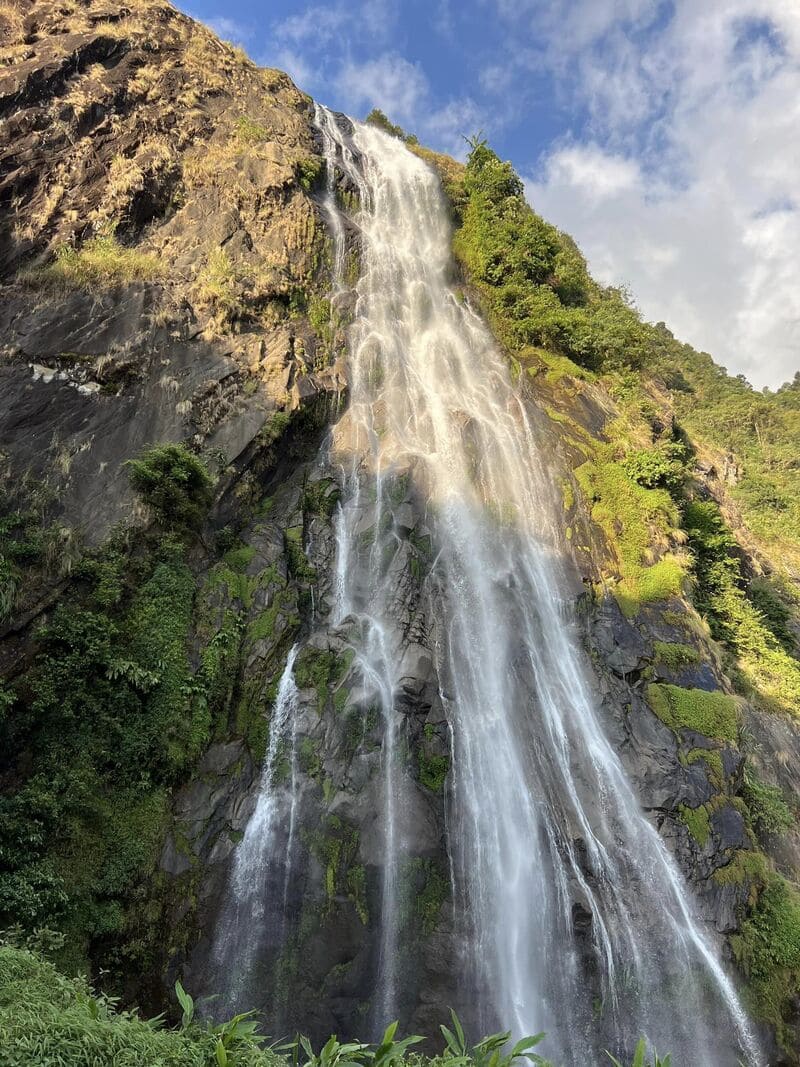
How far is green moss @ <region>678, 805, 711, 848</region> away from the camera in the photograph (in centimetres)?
1096

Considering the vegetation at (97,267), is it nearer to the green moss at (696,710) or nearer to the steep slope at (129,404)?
the steep slope at (129,404)

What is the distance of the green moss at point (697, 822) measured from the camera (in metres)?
11.0

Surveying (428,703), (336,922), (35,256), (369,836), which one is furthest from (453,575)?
(35,256)

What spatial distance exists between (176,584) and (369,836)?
6.32 metres

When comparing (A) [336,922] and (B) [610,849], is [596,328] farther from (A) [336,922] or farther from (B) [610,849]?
(A) [336,922]

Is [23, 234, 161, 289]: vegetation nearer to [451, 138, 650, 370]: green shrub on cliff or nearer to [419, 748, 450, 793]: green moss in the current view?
[451, 138, 650, 370]: green shrub on cliff

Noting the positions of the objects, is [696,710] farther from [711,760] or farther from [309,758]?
[309,758]

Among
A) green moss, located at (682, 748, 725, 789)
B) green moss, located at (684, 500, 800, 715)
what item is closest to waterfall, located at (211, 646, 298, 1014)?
green moss, located at (682, 748, 725, 789)

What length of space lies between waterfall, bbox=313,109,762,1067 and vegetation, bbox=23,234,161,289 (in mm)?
6562

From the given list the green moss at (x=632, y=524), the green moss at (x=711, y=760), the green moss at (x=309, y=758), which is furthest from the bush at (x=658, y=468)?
the green moss at (x=309, y=758)

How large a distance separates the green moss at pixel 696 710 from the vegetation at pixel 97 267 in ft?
57.0

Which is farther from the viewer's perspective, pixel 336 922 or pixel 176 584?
pixel 176 584

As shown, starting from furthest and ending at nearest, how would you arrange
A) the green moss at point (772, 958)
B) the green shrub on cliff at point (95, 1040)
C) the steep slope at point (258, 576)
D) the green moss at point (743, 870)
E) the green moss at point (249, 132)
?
the green moss at point (249, 132) < the green moss at point (743, 870) < the green moss at point (772, 958) < the steep slope at point (258, 576) < the green shrub on cliff at point (95, 1040)

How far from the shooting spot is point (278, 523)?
14.2 m
